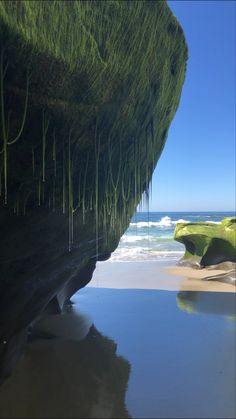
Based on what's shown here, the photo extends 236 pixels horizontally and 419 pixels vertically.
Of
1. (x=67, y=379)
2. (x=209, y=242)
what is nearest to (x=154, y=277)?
(x=209, y=242)

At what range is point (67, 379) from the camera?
487cm

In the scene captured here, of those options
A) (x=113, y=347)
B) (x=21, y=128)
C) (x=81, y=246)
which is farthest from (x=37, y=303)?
(x=21, y=128)

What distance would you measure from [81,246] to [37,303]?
1201 mm

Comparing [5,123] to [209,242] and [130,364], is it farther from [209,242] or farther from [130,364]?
[209,242]

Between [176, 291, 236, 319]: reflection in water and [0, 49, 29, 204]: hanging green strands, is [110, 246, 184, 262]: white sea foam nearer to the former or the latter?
[176, 291, 236, 319]: reflection in water

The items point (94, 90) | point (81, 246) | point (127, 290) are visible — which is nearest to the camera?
point (94, 90)

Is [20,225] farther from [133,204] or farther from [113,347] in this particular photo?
[113,347]

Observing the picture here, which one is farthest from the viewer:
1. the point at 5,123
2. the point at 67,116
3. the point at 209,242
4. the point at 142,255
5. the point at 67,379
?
the point at 142,255

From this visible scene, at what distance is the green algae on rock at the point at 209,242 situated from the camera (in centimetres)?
1575

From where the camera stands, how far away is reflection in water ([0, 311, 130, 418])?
4055 mm

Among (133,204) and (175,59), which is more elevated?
(175,59)

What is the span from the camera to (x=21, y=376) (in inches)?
196

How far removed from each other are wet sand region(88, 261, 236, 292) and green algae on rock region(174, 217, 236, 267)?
0.83 m

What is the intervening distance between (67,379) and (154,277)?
30.4 feet
